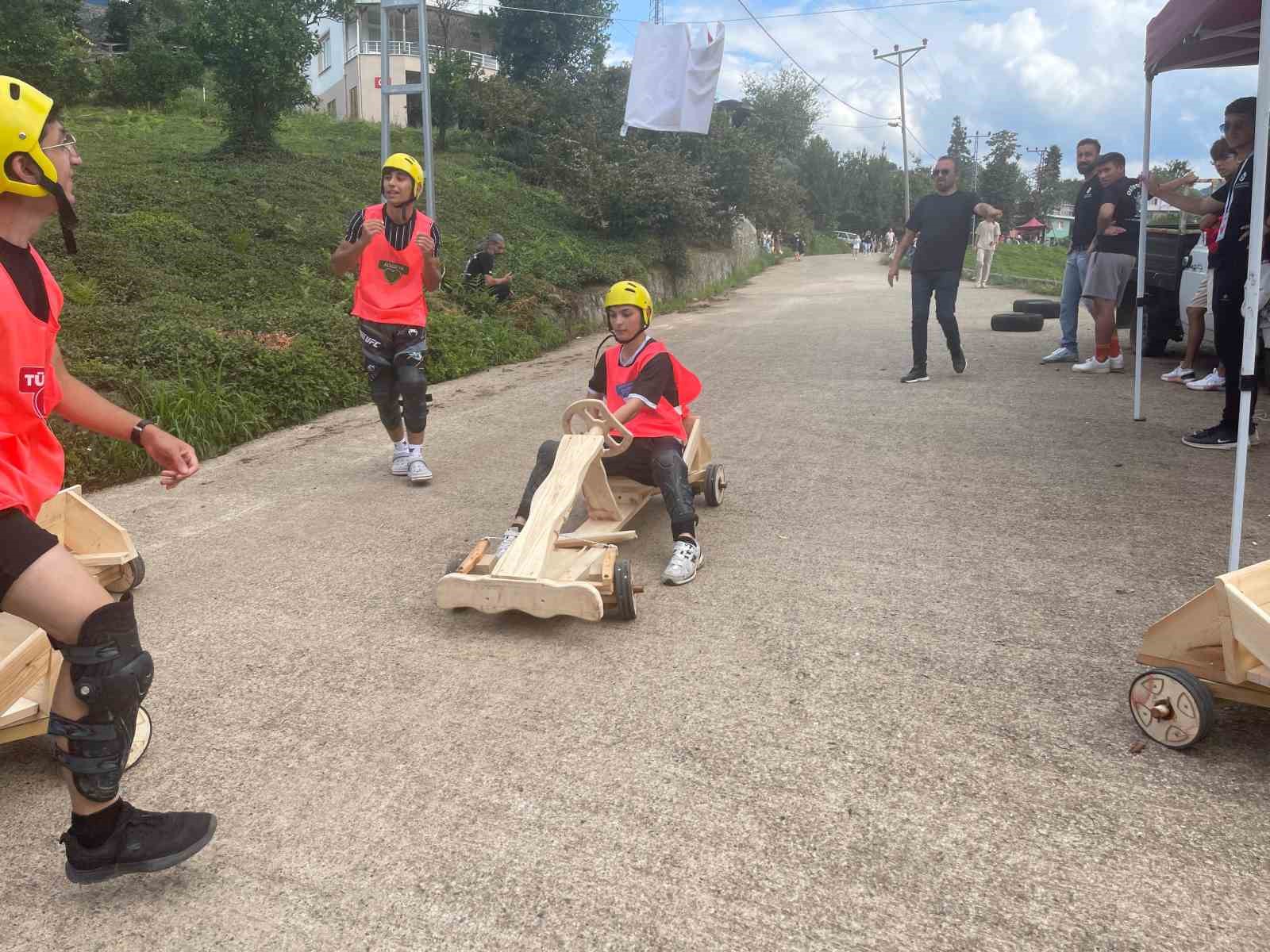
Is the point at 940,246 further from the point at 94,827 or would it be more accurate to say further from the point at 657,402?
the point at 94,827

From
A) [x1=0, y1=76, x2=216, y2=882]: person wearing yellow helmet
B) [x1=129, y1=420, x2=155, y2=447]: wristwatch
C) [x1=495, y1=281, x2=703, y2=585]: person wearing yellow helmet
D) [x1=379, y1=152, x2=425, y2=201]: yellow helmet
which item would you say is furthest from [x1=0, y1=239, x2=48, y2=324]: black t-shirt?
[x1=379, y1=152, x2=425, y2=201]: yellow helmet

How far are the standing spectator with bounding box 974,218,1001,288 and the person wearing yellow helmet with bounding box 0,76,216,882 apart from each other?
2170cm

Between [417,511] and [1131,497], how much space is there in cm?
429

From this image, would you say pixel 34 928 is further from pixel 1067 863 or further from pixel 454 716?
pixel 1067 863

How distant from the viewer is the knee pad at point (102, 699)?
2279mm

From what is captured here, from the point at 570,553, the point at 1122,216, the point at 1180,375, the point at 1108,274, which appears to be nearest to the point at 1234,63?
the point at 1122,216

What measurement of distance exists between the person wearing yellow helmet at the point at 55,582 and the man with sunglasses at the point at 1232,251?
587 centimetres

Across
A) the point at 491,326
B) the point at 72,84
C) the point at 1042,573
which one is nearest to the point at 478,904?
the point at 1042,573

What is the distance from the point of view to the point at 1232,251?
5969 mm

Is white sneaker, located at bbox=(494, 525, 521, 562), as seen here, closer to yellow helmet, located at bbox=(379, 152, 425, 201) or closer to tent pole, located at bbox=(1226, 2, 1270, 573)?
yellow helmet, located at bbox=(379, 152, 425, 201)

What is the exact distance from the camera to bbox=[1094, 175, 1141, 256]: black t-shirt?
9.34 m

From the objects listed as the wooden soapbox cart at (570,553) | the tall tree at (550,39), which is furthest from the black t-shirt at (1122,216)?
the tall tree at (550,39)

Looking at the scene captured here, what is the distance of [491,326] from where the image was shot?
12773 mm

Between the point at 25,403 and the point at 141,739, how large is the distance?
48.4 inches
